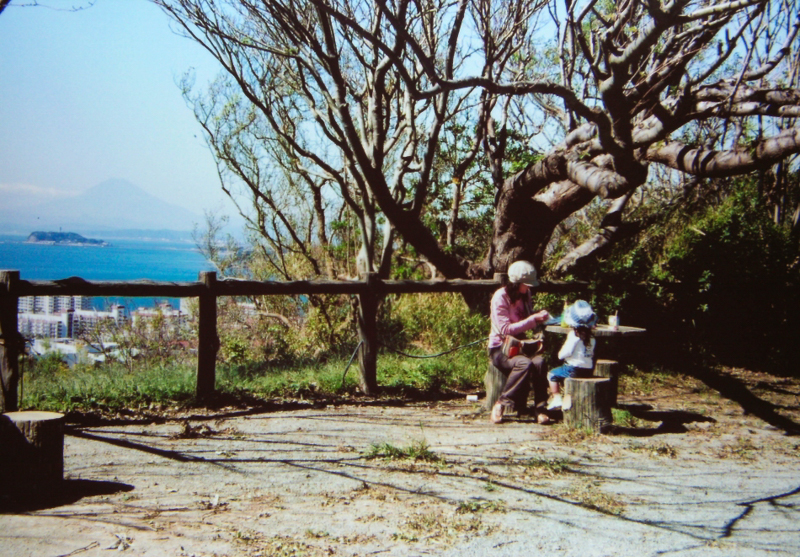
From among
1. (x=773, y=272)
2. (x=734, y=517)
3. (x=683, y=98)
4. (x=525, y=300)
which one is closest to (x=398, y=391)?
(x=525, y=300)

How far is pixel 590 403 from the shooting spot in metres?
6.39

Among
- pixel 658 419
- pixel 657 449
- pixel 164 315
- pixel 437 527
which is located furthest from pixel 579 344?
pixel 164 315

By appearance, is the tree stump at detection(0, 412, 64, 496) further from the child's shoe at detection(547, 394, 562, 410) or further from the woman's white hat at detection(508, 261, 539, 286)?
the child's shoe at detection(547, 394, 562, 410)

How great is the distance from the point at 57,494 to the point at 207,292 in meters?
3.04

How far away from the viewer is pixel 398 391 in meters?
8.23

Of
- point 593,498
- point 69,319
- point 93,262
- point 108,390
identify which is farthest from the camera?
point 93,262

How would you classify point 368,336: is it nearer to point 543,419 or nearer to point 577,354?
point 543,419

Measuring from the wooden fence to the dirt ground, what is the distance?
65 centimetres

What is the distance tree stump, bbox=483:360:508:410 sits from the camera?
7.10 meters

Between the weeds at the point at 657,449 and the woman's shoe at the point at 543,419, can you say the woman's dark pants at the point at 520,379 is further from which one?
the weeds at the point at 657,449

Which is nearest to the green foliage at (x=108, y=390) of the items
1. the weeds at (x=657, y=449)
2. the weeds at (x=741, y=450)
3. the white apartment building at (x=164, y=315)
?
the white apartment building at (x=164, y=315)

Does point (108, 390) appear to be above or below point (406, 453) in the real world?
above

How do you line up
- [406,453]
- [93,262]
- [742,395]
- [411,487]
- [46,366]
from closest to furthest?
[411,487]
[406,453]
[742,395]
[46,366]
[93,262]

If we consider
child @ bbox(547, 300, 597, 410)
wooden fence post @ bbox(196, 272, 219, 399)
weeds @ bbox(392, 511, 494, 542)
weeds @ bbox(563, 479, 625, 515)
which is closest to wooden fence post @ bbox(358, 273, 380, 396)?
wooden fence post @ bbox(196, 272, 219, 399)
